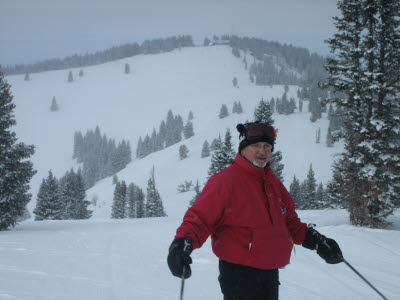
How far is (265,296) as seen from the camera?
2.85m

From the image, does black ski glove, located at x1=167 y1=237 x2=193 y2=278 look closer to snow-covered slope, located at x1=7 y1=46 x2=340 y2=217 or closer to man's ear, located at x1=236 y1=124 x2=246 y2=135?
man's ear, located at x1=236 y1=124 x2=246 y2=135

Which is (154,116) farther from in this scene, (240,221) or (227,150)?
(240,221)

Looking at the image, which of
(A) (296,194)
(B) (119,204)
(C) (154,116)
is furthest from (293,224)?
(C) (154,116)

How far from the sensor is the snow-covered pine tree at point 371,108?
12.4 metres

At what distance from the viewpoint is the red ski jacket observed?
8.86 ft

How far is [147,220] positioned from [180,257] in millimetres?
20053

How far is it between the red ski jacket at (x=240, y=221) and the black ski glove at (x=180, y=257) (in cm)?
9

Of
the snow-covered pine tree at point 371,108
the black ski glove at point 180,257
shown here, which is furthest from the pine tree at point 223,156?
→ the black ski glove at point 180,257

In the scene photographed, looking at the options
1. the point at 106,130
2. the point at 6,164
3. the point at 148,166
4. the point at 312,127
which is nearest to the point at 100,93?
the point at 106,130

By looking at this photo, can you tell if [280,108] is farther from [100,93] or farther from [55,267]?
[100,93]

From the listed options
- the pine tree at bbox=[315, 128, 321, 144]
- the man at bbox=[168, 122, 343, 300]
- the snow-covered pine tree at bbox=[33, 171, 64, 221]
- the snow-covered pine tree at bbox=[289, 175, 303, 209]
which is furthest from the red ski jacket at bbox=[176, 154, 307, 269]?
the pine tree at bbox=[315, 128, 321, 144]

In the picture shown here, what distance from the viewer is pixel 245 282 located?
2746 millimetres

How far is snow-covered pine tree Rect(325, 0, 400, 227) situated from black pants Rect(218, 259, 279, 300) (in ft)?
36.5

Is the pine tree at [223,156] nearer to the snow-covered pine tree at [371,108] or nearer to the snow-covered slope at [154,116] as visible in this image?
the snow-covered pine tree at [371,108]
